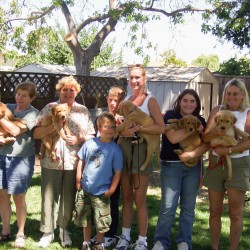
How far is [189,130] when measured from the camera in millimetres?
4207

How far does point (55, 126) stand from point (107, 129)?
0.53 meters

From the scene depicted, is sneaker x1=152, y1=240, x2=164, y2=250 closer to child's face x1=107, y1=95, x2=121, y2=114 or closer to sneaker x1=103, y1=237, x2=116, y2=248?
sneaker x1=103, y1=237, x2=116, y2=248

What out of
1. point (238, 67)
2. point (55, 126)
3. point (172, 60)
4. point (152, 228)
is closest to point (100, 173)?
point (55, 126)

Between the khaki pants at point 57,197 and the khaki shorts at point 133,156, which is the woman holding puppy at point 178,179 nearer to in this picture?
the khaki shorts at point 133,156

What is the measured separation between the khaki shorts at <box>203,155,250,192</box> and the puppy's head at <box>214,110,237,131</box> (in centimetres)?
35

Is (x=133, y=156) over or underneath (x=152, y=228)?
over

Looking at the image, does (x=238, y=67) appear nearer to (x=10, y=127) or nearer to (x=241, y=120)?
(x=241, y=120)

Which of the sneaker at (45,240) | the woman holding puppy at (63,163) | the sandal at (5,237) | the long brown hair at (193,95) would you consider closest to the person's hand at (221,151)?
the long brown hair at (193,95)

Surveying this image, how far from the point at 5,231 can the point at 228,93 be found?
2.89 metres

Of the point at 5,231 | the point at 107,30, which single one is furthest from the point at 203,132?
the point at 107,30

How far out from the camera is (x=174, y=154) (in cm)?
440

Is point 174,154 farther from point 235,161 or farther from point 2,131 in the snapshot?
point 2,131

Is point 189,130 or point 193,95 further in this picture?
point 193,95

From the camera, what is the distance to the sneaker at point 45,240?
4836 mm
